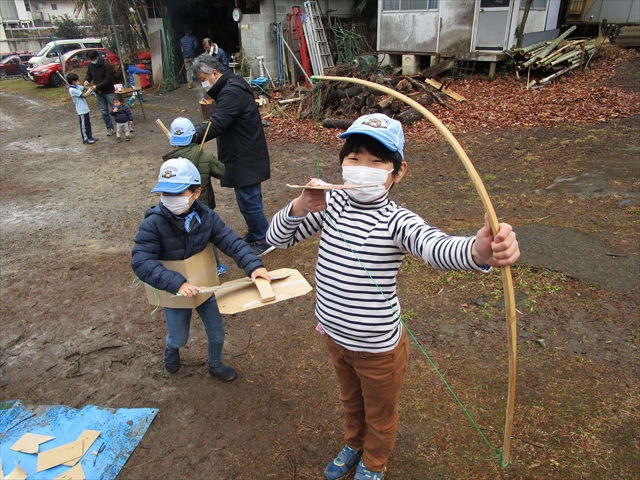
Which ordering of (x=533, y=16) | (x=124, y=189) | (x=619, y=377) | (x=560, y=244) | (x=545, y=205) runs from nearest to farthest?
(x=619, y=377) → (x=560, y=244) → (x=545, y=205) → (x=124, y=189) → (x=533, y=16)

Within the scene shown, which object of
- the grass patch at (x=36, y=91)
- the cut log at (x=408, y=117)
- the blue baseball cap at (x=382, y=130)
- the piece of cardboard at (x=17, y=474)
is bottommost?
the grass patch at (x=36, y=91)

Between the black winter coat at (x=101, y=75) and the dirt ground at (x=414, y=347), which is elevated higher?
the black winter coat at (x=101, y=75)

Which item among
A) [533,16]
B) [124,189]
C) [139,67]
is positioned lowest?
[124,189]

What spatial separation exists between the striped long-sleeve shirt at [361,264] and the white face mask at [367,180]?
6cm

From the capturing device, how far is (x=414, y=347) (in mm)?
3627

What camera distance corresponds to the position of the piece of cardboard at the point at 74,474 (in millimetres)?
2705

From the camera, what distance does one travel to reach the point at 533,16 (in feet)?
43.6

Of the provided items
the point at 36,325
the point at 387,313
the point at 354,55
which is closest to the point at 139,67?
Answer: the point at 354,55

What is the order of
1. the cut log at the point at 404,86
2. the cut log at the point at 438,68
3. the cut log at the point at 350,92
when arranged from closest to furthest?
the cut log at the point at 350,92, the cut log at the point at 404,86, the cut log at the point at 438,68

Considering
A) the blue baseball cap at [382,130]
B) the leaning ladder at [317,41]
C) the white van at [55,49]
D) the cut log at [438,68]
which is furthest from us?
the white van at [55,49]

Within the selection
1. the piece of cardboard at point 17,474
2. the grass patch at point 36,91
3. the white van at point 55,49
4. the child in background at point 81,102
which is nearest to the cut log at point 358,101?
the child in background at point 81,102

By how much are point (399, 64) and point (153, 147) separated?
852 cm

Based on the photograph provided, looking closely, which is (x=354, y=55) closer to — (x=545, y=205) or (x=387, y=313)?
(x=545, y=205)

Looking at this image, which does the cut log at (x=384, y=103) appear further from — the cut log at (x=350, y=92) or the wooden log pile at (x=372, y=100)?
the cut log at (x=350, y=92)
